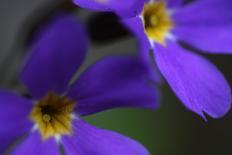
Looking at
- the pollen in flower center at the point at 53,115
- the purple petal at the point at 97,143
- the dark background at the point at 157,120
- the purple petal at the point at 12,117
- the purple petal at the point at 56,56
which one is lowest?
the dark background at the point at 157,120

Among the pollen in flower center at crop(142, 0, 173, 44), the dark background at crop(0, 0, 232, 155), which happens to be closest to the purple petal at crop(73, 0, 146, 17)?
the pollen in flower center at crop(142, 0, 173, 44)

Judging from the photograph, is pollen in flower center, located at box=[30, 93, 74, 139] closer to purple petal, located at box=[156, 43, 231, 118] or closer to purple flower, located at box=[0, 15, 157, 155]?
purple flower, located at box=[0, 15, 157, 155]

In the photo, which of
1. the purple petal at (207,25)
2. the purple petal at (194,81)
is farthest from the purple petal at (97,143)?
the purple petal at (207,25)

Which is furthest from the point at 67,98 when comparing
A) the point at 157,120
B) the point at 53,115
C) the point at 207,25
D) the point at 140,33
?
the point at 157,120

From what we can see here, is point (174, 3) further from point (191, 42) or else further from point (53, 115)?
point (53, 115)

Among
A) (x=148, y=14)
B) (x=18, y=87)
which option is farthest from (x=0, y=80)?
(x=148, y=14)

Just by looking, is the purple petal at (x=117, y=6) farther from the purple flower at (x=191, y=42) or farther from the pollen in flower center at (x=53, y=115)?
the pollen in flower center at (x=53, y=115)

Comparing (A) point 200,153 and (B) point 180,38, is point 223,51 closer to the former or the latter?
(B) point 180,38
